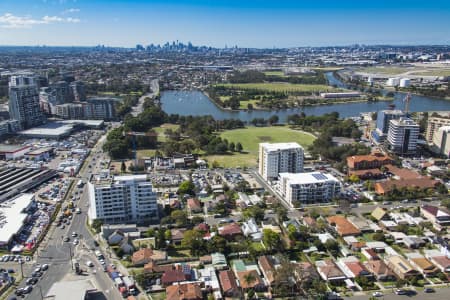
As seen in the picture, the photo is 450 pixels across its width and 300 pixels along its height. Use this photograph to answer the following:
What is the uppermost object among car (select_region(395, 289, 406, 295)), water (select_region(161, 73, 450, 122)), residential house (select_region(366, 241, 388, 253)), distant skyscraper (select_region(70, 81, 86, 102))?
distant skyscraper (select_region(70, 81, 86, 102))

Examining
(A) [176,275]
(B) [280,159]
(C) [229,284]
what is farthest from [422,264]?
(B) [280,159]

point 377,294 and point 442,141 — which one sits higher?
point 442,141

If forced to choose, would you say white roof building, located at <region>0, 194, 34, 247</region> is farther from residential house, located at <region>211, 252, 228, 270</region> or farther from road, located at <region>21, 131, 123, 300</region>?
residential house, located at <region>211, 252, 228, 270</region>

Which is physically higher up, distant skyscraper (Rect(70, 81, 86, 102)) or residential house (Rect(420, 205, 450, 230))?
distant skyscraper (Rect(70, 81, 86, 102))

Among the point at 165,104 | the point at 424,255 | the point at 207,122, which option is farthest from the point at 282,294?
the point at 165,104

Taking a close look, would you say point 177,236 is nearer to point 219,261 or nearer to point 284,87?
point 219,261

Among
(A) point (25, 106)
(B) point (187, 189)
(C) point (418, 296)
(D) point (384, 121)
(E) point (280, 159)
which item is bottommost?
(C) point (418, 296)

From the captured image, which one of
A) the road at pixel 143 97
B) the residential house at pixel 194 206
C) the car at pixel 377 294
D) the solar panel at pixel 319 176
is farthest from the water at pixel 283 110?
the car at pixel 377 294

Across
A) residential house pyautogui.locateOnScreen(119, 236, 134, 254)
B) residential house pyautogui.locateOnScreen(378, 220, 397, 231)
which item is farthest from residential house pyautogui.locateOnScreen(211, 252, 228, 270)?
residential house pyautogui.locateOnScreen(378, 220, 397, 231)
